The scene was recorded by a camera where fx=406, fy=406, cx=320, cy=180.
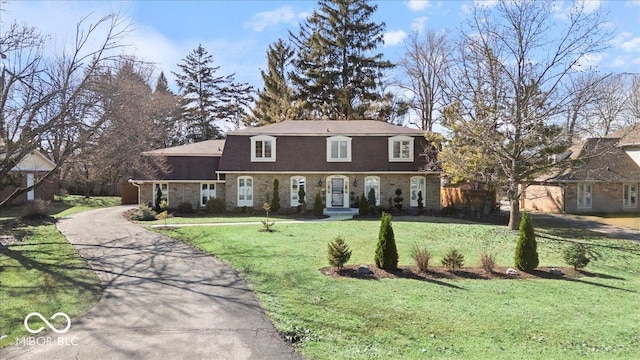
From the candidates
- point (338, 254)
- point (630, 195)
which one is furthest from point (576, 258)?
point (630, 195)

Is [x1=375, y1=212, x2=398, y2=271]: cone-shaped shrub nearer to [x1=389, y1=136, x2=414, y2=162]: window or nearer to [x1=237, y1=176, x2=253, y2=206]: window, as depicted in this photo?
[x1=389, y1=136, x2=414, y2=162]: window

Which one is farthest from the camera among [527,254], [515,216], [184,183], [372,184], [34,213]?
[372,184]

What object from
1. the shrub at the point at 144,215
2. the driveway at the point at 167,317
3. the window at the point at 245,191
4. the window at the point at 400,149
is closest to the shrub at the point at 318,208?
the window at the point at 245,191

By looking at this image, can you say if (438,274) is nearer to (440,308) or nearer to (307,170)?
(440,308)

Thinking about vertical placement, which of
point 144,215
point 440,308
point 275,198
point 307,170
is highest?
point 307,170

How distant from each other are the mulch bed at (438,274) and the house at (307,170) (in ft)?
45.2

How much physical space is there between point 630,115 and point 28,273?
4576 cm

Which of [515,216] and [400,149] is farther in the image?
[400,149]

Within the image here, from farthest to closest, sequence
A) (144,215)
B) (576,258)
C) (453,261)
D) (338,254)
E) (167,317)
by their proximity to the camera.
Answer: (144,215) → (576,258) → (453,261) → (338,254) → (167,317)

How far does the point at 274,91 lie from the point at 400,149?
21.9 metres

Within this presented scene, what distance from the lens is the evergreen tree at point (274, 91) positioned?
4197 cm

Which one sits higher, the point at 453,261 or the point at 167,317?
the point at 453,261

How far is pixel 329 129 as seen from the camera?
27156 mm

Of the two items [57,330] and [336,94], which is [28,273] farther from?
[336,94]
